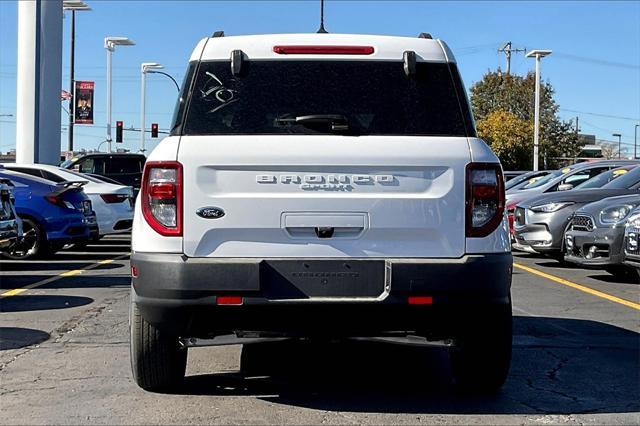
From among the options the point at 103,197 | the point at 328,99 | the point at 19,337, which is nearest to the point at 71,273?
the point at 103,197

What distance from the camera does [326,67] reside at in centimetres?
449

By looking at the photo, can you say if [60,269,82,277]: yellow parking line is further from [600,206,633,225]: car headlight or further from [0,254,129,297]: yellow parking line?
[600,206,633,225]: car headlight

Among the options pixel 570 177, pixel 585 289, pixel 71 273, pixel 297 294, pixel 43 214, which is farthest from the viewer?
pixel 570 177

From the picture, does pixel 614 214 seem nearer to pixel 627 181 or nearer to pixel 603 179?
pixel 627 181

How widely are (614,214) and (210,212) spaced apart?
25.3ft

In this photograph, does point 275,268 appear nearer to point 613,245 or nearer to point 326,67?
point 326,67

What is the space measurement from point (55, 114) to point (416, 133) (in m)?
18.6

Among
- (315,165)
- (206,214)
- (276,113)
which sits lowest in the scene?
(206,214)

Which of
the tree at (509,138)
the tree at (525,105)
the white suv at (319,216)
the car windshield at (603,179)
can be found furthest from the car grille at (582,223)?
the tree at (525,105)

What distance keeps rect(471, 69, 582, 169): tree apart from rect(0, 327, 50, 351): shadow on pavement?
5888cm

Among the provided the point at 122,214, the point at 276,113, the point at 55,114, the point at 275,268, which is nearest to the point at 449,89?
the point at 276,113

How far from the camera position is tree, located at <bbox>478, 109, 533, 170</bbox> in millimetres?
59250

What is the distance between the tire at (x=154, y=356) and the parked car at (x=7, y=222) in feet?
16.9

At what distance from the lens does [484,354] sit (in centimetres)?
471
